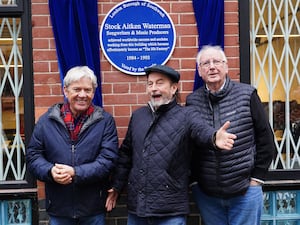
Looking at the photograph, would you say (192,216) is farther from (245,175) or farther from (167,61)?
(167,61)

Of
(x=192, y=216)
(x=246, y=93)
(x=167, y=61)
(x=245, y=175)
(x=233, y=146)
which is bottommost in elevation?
(x=192, y=216)

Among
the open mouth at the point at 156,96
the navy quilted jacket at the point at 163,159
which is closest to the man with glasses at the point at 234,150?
the navy quilted jacket at the point at 163,159

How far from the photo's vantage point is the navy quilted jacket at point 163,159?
3432 millimetres

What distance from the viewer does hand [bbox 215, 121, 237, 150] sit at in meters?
3.22

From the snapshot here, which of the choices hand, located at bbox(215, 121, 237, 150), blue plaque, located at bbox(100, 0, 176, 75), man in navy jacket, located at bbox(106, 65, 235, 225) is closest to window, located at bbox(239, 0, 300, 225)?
blue plaque, located at bbox(100, 0, 176, 75)

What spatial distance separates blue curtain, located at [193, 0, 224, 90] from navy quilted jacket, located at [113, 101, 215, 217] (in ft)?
2.64

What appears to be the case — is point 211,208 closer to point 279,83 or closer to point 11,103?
point 279,83

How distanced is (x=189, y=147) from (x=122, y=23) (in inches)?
51.2

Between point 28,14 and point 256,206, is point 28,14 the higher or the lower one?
the higher one

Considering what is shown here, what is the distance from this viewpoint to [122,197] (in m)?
4.25

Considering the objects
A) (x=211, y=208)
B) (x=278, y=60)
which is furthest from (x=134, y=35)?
(x=211, y=208)

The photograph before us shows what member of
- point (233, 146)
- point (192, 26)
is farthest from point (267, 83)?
point (233, 146)

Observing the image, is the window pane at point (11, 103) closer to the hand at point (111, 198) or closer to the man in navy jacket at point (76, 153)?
the man in navy jacket at point (76, 153)

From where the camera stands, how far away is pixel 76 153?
354 cm
